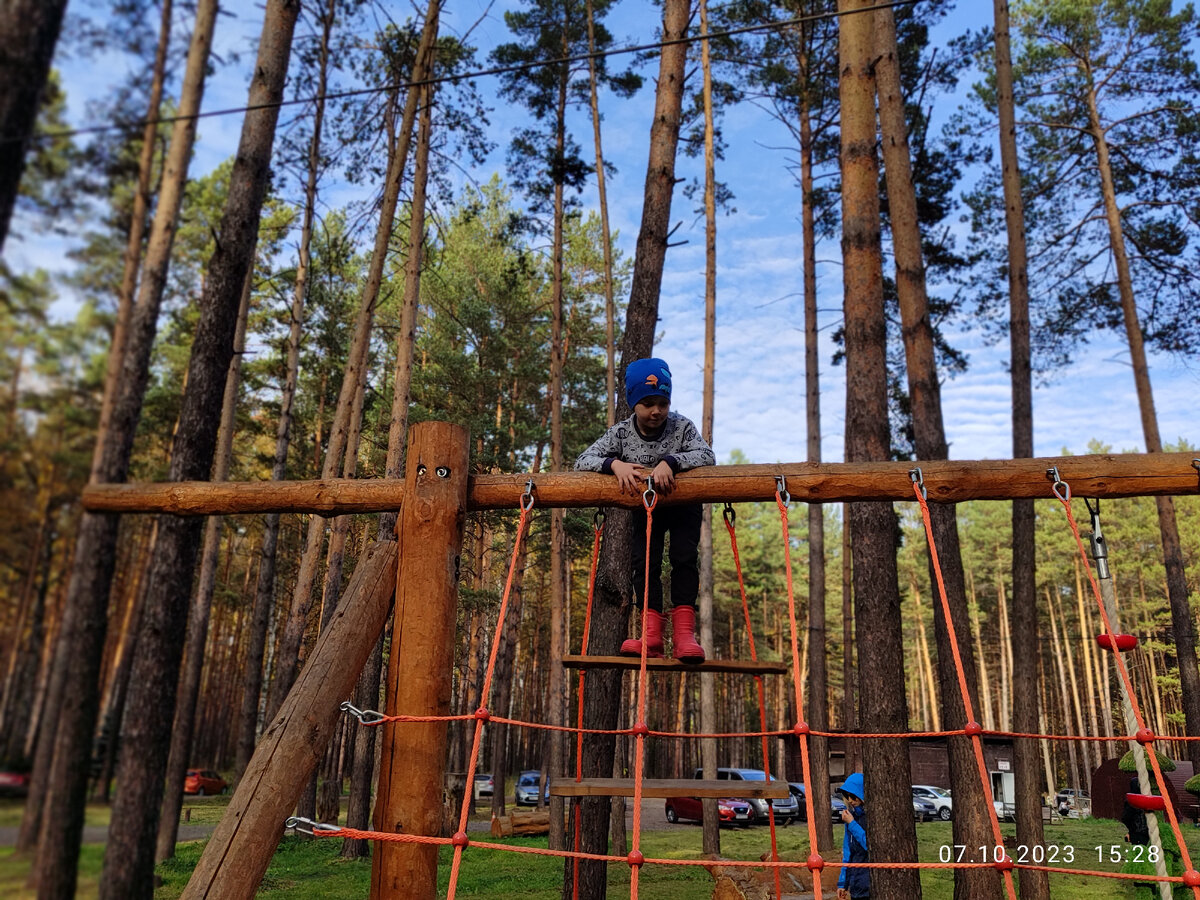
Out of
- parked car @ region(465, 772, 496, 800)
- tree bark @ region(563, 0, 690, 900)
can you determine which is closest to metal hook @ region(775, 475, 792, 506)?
tree bark @ region(563, 0, 690, 900)

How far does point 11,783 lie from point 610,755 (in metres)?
3.62

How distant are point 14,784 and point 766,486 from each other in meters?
2.61

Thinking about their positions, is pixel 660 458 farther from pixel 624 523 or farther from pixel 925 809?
pixel 925 809

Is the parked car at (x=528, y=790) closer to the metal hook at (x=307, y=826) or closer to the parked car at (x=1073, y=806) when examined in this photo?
the parked car at (x=1073, y=806)

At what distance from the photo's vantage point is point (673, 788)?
289 centimetres

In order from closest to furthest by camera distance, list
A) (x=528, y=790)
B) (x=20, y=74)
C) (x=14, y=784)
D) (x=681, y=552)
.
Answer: (x=20, y=74)
(x=14, y=784)
(x=681, y=552)
(x=528, y=790)

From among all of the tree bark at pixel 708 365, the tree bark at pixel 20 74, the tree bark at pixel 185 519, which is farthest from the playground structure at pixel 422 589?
the tree bark at pixel 708 365

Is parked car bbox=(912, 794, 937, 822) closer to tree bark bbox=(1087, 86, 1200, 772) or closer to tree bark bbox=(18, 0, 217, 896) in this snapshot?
tree bark bbox=(1087, 86, 1200, 772)

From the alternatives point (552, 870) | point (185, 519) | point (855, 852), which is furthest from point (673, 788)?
point (552, 870)

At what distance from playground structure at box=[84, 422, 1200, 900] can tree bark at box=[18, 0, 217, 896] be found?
0.16 m

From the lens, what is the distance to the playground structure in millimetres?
2580

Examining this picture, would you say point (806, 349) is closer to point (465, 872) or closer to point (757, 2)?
point (757, 2)
